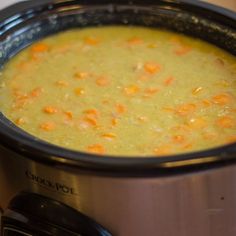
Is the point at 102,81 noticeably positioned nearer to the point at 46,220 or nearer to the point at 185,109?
the point at 185,109

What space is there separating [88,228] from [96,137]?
0.19m

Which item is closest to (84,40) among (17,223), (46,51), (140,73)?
(46,51)

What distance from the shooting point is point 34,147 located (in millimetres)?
938

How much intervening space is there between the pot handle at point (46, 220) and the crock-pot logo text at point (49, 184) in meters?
0.03

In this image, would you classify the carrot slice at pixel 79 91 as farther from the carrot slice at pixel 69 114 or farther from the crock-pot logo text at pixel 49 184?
the crock-pot logo text at pixel 49 184

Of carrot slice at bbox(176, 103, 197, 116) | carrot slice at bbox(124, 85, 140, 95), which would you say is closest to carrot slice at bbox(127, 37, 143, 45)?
carrot slice at bbox(124, 85, 140, 95)

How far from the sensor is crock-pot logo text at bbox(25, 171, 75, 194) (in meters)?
0.97

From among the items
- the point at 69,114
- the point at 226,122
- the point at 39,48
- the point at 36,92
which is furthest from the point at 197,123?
the point at 39,48

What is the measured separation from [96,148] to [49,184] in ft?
0.40

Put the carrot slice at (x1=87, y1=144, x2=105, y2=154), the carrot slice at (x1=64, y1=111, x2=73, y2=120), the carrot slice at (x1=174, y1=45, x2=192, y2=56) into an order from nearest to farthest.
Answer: the carrot slice at (x1=87, y1=144, x2=105, y2=154)
the carrot slice at (x1=64, y1=111, x2=73, y2=120)
the carrot slice at (x1=174, y1=45, x2=192, y2=56)

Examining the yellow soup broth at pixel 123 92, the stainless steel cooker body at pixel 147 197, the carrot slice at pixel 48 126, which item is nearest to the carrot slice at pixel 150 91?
the yellow soup broth at pixel 123 92

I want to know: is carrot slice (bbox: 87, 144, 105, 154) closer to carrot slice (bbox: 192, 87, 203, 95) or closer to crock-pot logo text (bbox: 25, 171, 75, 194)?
crock-pot logo text (bbox: 25, 171, 75, 194)

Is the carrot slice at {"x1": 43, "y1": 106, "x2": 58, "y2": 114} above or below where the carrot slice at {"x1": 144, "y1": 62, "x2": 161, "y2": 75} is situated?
below

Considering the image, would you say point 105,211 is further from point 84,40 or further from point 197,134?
point 84,40
